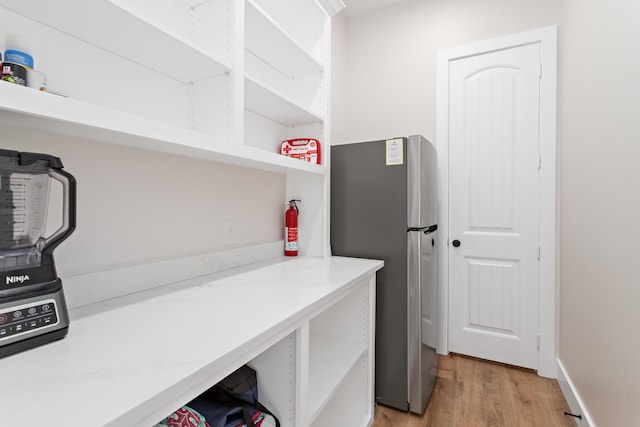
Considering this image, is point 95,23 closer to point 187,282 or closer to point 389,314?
point 187,282

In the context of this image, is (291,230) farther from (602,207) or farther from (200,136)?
(602,207)

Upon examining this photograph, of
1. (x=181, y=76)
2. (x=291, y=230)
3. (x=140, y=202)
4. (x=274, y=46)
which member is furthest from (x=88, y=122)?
(x=291, y=230)

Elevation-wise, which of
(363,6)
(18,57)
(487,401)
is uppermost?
(363,6)

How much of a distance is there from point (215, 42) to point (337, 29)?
1757mm

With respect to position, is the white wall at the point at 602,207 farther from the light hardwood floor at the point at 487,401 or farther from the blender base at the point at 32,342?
the blender base at the point at 32,342

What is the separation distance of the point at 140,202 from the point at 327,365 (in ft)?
3.49

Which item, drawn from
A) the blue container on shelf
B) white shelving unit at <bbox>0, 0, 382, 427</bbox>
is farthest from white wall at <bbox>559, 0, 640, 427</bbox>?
the blue container on shelf

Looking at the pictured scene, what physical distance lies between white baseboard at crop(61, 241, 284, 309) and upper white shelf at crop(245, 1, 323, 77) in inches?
41.2

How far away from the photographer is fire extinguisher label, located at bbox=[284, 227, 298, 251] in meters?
1.91

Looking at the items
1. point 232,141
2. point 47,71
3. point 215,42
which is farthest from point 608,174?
point 47,71

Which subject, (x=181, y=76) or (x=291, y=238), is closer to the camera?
(x=181, y=76)

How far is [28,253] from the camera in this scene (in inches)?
29.4

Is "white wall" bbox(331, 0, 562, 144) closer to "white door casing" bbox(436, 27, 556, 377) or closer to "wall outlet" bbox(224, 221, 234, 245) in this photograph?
"white door casing" bbox(436, 27, 556, 377)

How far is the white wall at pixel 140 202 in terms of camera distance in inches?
38.7
